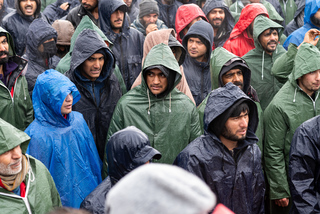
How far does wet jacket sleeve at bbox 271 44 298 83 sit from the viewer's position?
6.23 meters

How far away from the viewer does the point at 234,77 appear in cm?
579

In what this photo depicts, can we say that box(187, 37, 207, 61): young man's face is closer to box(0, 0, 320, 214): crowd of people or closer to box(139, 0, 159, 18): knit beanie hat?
box(0, 0, 320, 214): crowd of people

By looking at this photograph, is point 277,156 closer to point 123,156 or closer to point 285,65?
point 285,65

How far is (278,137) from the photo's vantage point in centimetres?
559

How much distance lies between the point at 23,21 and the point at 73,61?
280cm

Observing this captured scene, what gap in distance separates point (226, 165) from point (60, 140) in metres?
1.71

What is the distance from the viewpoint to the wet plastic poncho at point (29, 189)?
3641mm

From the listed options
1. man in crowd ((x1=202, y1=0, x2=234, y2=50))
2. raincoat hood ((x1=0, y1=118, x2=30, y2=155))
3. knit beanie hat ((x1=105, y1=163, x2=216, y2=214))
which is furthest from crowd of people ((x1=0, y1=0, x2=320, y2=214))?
man in crowd ((x1=202, y1=0, x2=234, y2=50))

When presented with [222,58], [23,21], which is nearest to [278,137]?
[222,58]

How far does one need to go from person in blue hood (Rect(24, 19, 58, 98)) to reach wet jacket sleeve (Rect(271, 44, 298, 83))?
3.28 meters

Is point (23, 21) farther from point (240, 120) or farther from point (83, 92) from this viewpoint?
point (240, 120)

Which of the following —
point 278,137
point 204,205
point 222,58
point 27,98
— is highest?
point 204,205

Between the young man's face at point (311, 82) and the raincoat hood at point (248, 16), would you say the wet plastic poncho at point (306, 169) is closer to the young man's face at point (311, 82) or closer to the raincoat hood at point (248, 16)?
the young man's face at point (311, 82)

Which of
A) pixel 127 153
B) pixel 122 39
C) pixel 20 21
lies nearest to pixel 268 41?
pixel 122 39
